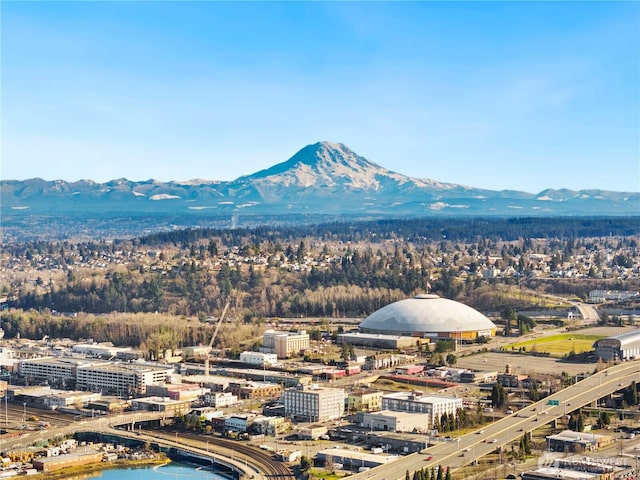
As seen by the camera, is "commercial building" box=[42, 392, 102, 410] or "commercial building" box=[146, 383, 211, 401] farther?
"commercial building" box=[42, 392, 102, 410]

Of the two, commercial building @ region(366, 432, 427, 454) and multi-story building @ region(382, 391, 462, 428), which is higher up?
multi-story building @ region(382, 391, 462, 428)

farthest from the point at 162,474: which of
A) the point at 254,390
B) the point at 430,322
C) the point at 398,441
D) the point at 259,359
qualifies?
the point at 430,322

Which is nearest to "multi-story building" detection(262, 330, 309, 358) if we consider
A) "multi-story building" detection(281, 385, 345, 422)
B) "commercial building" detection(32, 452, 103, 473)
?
"multi-story building" detection(281, 385, 345, 422)

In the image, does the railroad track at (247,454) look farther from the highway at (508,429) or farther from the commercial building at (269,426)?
the highway at (508,429)

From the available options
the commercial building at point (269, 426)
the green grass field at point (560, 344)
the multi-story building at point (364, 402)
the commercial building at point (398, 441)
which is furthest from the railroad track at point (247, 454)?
the green grass field at point (560, 344)

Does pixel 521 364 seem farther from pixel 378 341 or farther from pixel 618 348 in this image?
pixel 378 341

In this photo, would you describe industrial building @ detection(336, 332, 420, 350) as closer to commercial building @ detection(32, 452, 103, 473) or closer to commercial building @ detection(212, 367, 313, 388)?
commercial building @ detection(212, 367, 313, 388)
